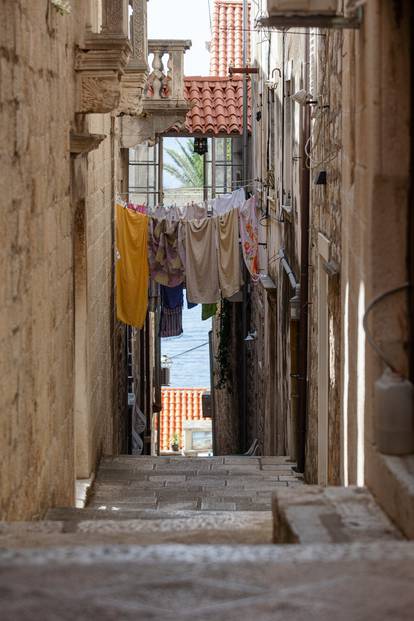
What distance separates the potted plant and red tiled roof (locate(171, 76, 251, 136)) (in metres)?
16.6

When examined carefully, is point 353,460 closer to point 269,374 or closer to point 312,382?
point 312,382

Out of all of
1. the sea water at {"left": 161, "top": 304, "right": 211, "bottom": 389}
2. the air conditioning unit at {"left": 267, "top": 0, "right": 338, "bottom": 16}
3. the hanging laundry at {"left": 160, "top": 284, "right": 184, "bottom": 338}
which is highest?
the air conditioning unit at {"left": 267, "top": 0, "right": 338, "bottom": 16}

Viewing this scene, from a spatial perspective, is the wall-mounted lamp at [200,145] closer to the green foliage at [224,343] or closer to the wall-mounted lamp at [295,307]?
the green foliage at [224,343]

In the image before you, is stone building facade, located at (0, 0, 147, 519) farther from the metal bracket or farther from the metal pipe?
the metal pipe

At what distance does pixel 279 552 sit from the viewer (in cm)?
383

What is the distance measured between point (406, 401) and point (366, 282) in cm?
70

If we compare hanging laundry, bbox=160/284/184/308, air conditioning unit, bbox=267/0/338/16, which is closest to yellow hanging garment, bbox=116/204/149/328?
hanging laundry, bbox=160/284/184/308

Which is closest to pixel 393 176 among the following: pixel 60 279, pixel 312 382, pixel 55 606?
pixel 55 606

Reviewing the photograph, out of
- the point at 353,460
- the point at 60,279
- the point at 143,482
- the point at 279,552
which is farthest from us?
the point at 143,482

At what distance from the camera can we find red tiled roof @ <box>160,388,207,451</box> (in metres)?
40.8

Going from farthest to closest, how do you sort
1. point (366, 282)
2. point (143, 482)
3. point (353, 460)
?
point (143, 482)
point (353, 460)
point (366, 282)

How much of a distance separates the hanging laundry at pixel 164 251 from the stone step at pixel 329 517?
11.5m

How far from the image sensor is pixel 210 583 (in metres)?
3.43

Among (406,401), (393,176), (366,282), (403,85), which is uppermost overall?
(403,85)
